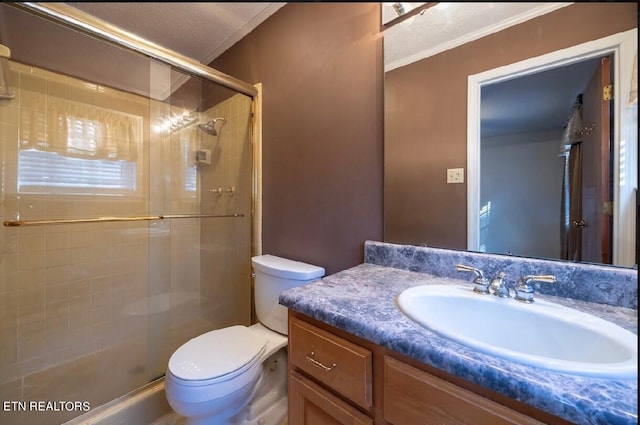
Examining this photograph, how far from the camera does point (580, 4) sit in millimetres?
763

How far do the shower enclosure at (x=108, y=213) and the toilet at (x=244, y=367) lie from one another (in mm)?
497

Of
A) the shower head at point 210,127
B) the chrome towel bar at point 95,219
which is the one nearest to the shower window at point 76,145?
the chrome towel bar at point 95,219

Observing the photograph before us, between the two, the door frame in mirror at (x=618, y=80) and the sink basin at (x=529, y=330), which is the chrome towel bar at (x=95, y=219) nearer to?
the sink basin at (x=529, y=330)

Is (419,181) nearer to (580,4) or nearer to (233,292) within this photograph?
(580,4)

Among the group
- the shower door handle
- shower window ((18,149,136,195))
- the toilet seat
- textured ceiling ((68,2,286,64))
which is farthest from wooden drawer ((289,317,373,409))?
shower window ((18,149,136,195))

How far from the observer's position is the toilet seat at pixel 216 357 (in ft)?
3.31

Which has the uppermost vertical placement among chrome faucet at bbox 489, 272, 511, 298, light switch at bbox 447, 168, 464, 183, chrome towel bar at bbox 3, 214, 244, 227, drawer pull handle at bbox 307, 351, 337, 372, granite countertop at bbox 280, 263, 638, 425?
light switch at bbox 447, 168, 464, 183

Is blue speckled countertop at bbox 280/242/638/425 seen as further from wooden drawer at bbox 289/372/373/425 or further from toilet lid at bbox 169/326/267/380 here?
toilet lid at bbox 169/326/267/380

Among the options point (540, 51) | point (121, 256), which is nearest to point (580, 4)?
point (540, 51)

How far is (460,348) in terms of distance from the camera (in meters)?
0.54

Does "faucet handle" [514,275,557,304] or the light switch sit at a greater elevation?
the light switch

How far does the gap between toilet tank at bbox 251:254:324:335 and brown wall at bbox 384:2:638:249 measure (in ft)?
1.43

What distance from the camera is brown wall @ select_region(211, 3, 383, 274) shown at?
1190 millimetres

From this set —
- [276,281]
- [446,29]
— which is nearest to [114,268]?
[276,281]
